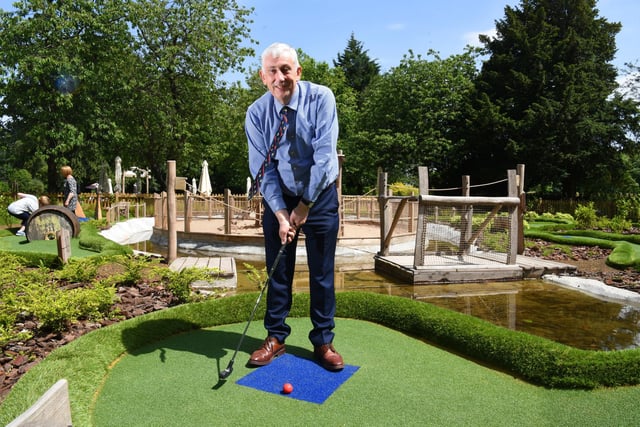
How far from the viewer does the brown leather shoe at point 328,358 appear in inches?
124

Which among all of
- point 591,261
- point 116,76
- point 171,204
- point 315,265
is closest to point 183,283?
point 315,265

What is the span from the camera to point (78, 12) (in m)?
25.3

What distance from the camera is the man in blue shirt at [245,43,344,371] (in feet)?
10.3

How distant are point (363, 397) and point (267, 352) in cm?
85

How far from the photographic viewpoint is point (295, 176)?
3240 mm

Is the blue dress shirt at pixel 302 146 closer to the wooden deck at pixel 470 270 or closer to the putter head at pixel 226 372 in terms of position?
the putter head at pixel 226 372

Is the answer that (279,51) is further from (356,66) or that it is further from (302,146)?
(356,66)

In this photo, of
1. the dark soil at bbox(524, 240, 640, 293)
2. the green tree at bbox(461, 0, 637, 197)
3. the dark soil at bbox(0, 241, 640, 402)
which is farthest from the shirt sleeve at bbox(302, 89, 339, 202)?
the green tree at bbox(461, 0, 637, 197)

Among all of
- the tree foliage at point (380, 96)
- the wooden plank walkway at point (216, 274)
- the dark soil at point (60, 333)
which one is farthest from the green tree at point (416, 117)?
the dark soil at point (60, 333)

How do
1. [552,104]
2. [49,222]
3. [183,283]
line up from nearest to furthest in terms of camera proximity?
[183,283] < [49,222] < [552,104]

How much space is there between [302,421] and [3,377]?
7.54 ft

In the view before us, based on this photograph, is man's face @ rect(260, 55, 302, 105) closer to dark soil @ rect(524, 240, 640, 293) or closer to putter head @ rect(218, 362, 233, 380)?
putter head @ rect(218, 362, 233, 380)

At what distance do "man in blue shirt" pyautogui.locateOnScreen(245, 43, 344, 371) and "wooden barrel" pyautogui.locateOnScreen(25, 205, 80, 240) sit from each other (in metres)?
8.98

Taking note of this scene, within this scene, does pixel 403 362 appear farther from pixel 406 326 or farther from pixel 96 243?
pixel 96 243
